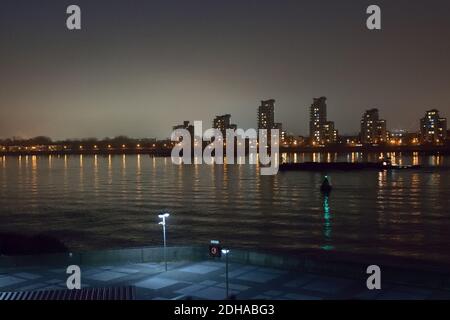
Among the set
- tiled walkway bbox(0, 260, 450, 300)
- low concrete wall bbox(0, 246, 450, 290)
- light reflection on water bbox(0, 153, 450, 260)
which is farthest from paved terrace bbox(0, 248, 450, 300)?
light reflection on water bbox(0, 153, 450, 260)

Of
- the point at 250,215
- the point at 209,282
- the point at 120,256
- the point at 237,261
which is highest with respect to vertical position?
the point at 120,256

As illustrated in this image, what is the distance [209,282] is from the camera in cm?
1278

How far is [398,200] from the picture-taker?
161 ft

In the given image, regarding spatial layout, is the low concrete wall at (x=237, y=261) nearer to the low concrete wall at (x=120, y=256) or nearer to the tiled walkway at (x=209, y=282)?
the low concrete wall at (x=120, y=256)

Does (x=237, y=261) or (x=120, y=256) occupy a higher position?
(x=120, y=256)

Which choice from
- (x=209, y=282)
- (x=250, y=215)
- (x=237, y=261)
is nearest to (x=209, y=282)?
(x=209, y=282)

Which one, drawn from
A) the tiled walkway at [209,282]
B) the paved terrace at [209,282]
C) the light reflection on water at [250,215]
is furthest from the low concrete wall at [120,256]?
the light reflection on water at [250,215]

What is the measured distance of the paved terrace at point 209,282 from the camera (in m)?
11.8

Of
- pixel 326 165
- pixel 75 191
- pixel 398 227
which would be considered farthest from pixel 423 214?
pixel 326 165

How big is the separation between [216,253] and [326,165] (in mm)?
92443

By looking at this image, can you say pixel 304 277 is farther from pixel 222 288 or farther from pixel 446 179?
pixel 446 179

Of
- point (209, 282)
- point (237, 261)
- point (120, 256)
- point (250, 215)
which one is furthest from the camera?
point (250, 215)

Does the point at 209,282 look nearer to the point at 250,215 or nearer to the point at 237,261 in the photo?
the point at 237,261
